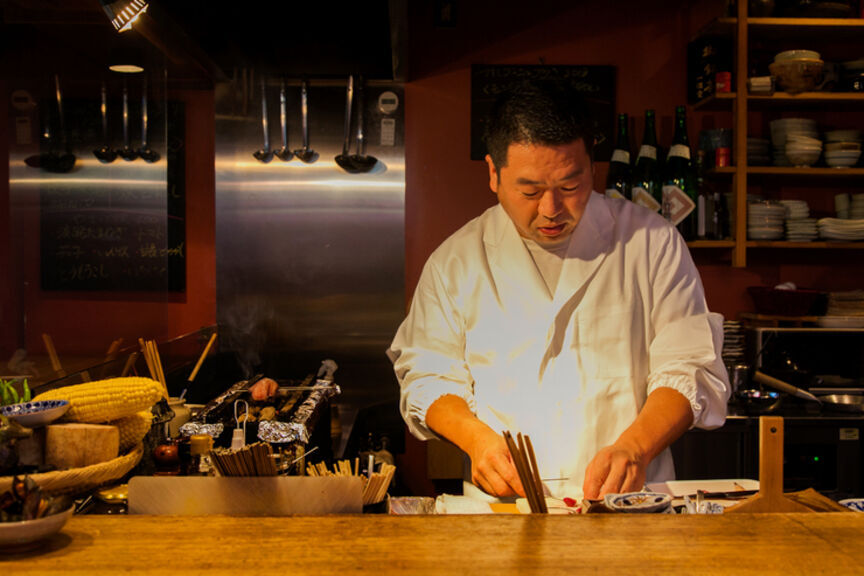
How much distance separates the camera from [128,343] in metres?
3.47

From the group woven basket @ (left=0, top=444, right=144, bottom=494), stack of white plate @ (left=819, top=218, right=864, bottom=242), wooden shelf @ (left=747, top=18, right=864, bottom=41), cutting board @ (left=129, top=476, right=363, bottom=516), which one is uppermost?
wooden shelf @ (left=747, top=18, right=864, bottom=41)

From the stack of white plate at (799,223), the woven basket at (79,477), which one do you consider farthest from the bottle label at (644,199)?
the woven basket at (79,477)

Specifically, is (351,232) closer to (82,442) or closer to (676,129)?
(676,129)

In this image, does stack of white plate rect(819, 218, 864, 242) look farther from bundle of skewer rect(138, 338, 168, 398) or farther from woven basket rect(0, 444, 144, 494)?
woven basket rect(0, 444, 144, 494)

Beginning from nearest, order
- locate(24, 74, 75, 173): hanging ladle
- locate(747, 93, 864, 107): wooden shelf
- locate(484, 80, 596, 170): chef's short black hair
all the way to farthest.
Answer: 1. locate(484, 80, 596, 170): chef's short black hair
2. locate(24, 74, 75, 173): hanging ladle
3. locate(747, 93, 864, 107): wooden shelf

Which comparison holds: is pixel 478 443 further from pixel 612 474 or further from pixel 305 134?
pixel 305 134

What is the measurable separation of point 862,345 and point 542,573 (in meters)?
3.43

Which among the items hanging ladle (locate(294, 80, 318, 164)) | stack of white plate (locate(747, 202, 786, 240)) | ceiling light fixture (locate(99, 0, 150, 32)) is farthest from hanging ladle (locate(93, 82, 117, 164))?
stack of white plate (locate(747, 202, 786, 240))

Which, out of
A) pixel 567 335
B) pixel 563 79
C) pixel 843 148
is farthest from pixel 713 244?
pixel 567 335

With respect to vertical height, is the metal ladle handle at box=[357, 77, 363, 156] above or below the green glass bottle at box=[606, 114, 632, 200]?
above

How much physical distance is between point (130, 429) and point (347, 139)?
2414 mm

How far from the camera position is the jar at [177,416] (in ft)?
7.01

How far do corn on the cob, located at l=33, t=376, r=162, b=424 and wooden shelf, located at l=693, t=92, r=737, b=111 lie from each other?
115 inches

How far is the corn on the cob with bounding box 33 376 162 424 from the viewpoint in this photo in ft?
4.89
